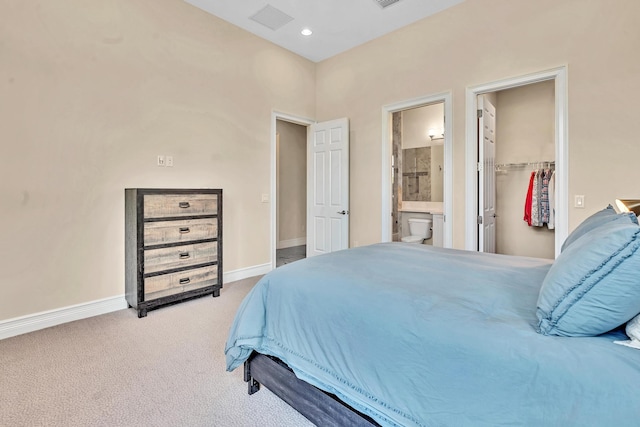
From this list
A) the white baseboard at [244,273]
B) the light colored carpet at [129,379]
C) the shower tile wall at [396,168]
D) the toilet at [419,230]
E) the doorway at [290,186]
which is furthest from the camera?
the doorway at [290,186]

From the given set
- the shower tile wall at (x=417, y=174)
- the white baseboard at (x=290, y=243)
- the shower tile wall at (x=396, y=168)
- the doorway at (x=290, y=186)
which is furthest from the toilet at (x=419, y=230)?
the white baseboard at (x=290, y=243)

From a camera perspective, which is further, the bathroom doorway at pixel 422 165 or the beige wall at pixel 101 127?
the bathroom doorway at pixel 422 165

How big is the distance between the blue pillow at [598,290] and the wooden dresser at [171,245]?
2.86 meters

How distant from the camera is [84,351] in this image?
217cm

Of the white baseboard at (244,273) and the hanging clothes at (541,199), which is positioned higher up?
the hanging clothes at (541,199)

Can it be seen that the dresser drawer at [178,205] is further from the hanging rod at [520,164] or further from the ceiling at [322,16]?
the hanging rod at [520,164]

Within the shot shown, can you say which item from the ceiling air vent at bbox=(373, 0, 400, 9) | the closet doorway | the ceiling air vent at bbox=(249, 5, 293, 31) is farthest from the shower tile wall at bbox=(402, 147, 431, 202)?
the ceiling air vent at bbox=(249, 5, 293, 31)

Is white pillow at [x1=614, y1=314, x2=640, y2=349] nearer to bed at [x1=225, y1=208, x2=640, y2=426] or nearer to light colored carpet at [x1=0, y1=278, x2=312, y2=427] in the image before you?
bed at [x1=225, y1=208, x2=640, y2=426]

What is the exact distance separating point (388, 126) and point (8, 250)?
397 centimetres

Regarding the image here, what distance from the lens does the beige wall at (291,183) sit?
6379 millimetres

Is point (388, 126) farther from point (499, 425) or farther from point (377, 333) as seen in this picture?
point (499, 425)

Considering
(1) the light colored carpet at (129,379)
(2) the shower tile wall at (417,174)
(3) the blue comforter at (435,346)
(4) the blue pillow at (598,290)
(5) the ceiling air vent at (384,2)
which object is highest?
(5) the ceiling air vent at (384,2)

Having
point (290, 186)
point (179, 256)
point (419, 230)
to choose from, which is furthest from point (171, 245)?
point (290, 186)

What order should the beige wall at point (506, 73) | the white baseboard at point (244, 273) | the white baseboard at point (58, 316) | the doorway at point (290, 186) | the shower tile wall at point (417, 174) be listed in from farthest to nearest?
1. the doorway at point (290, 186)
2. the shower tile wall at point (417, 174)
3. the white baseboard at point (244, 273)
4. the beige wall at point (506, 73)
5. the white baseboard at point (58, 316)
